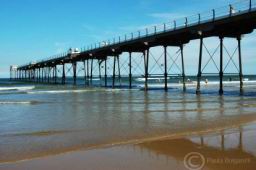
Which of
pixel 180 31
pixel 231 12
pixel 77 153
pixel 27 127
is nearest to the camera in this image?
pixel 77 153

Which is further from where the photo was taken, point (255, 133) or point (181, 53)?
point (181, 53)

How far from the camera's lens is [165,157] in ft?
25.3

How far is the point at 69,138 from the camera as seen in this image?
9930 millimetres

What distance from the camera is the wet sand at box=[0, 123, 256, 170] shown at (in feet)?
22.9

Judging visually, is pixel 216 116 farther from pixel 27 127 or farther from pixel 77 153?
pixel 77 153

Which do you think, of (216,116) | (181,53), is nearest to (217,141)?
(216,116)

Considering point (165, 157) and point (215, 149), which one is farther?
point (215, 149)

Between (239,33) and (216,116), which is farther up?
(239,33)

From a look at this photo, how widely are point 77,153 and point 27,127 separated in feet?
13.8

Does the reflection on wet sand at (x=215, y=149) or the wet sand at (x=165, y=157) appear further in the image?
the reflection on wet sand at (x=215, y=149)

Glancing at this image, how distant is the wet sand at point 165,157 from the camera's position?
275 inches

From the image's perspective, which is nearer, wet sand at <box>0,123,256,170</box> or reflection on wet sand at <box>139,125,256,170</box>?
wet sand at <box>0,123,256,170</box>

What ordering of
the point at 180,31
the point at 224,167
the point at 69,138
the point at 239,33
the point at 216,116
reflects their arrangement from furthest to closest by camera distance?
the point at 180,31
the point at 239,33
the point at 216,116
the point at 69,138
the point at 224,167

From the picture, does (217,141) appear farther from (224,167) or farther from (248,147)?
(224,167)
